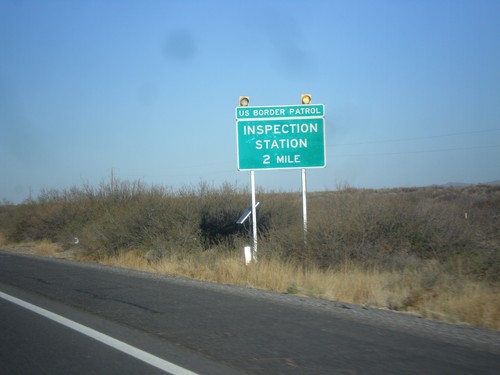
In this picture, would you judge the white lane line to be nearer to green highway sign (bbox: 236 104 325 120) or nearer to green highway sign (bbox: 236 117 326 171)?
green highway sign (bbox: 236 117 326 171)

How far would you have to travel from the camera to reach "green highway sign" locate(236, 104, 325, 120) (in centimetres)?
2086

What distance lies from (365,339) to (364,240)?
10.4m

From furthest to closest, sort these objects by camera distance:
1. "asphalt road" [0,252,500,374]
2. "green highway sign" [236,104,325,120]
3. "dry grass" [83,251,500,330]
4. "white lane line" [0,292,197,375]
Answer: "green highway sign" [236,104,325,120] → "dry grass" [83,251,500,330] → "asphalt road" [0,252,500,374] → "white lane line" [0,292,197,375]

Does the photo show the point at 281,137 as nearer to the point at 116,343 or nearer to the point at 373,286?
the point at 373,286

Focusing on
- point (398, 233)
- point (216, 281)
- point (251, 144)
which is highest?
point (251, 144)

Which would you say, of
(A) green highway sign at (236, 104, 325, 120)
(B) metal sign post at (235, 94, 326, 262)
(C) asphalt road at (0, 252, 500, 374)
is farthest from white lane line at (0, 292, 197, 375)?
(A) green highway sign at (236, 104, 325, 120)

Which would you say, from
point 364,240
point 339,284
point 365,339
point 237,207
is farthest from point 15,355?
point 237,207

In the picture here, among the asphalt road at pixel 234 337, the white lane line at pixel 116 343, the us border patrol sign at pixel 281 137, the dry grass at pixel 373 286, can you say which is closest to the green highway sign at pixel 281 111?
the us border patrol sign at pixel 281 137

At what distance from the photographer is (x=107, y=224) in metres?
Answer: 30.7

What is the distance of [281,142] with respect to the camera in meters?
20.8

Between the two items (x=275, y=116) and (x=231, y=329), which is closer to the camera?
(x=231, y=329)

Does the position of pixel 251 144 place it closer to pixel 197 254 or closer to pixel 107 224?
pixel 197 254

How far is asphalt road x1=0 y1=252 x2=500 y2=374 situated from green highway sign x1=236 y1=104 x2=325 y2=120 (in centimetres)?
819

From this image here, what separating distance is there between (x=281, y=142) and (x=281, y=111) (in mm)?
1110
